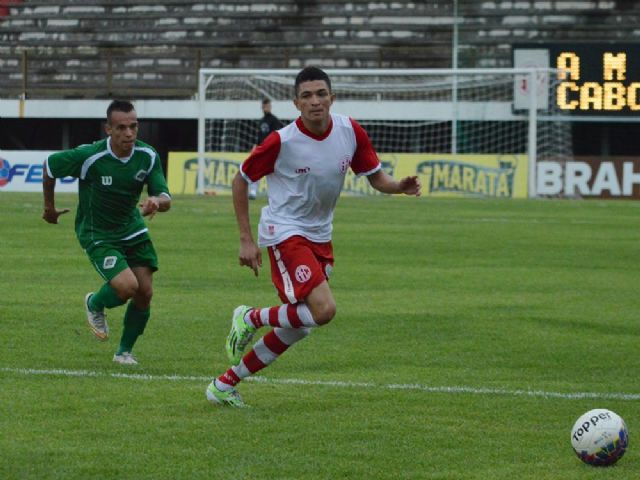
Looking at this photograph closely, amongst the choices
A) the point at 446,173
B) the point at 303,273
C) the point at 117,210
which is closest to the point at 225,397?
the point at 303,273

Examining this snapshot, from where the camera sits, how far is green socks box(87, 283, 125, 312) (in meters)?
9.44

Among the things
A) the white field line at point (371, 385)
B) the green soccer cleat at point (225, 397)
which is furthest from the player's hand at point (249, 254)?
the white field line at point (371, 385)

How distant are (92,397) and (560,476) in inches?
117

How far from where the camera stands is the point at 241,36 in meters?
41.4

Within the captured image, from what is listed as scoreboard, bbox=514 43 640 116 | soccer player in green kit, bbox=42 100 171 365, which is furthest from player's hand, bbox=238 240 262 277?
scoreboard, bbox=514 43 640 116

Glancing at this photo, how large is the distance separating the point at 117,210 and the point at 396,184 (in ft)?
7.62

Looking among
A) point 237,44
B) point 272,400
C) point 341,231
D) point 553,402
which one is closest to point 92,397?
point 272,400

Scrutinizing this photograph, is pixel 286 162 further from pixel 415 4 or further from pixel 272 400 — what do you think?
pixel 415 4

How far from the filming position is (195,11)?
138ft

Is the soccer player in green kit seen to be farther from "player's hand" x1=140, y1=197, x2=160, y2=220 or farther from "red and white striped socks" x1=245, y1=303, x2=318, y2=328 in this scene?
"red and white striped socks" x1=245, y1=303, x2=318, y2=328

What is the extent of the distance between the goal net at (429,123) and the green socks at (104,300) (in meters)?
22.4

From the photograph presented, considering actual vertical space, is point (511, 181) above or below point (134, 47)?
below

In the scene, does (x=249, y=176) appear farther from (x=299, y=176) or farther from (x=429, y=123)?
(x=429, y=123)

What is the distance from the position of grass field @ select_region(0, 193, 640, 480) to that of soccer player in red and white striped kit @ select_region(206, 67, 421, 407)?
344 millimetres
